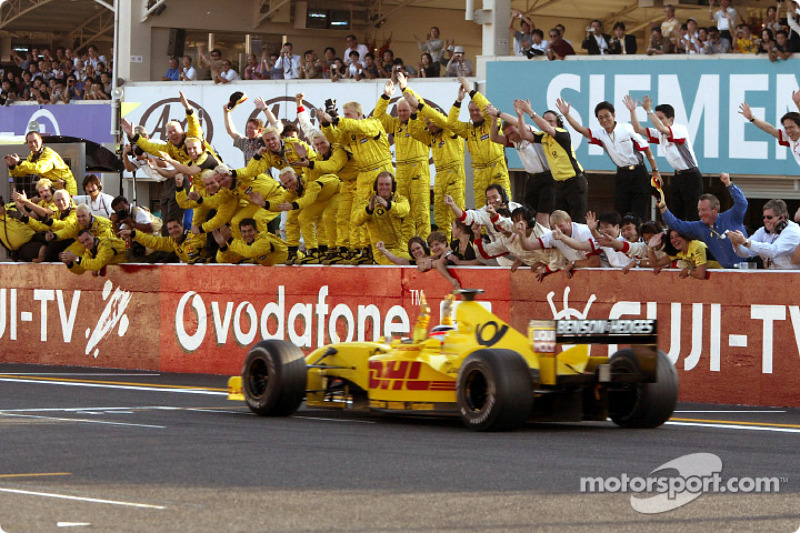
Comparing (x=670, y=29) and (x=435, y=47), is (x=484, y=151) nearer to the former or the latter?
(x=670, y=29)

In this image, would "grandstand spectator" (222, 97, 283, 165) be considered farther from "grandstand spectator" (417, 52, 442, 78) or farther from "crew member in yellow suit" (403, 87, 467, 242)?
"grandstand spectator" (417, 52, 442, 78)

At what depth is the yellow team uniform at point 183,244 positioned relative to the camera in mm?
19172

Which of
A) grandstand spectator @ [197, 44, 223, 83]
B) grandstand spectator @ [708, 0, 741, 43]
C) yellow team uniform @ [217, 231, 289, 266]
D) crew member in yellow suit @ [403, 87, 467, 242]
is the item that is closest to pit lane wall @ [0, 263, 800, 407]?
yellow team uniform @ [217, 231, 289, 266]

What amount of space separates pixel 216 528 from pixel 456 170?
12270 millimetres

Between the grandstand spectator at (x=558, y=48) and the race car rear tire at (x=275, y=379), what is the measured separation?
513 inches

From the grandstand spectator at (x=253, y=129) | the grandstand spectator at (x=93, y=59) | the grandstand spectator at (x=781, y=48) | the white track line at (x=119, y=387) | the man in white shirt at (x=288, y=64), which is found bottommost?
the white track line at (x=119, y=387)

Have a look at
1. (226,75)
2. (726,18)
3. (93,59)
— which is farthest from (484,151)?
(93,59)

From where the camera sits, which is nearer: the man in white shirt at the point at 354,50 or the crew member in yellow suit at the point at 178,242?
the crew member in yellow suit at the point at 178,242

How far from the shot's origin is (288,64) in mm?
28922

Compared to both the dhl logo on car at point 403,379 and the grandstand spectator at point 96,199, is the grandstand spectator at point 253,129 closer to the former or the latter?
the grandstand spectator at point 96,199

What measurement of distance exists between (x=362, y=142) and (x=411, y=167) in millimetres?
890

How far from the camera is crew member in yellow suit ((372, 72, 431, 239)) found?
18656 millimetres

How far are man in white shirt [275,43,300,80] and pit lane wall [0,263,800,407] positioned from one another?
31.4 ft

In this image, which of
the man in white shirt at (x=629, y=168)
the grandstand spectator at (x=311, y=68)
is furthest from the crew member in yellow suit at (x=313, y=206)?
the grandstand spectator at (x=311, y=68)
